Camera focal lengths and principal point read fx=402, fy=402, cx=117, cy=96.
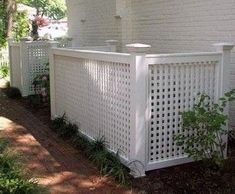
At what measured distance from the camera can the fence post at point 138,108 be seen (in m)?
4.69

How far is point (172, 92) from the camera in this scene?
5.05m

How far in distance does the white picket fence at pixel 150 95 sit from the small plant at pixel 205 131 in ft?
0.59

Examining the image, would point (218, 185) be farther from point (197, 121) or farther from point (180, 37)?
point (180, 37)

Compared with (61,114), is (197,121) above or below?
above

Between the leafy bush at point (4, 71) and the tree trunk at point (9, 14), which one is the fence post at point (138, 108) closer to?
the leafy bush at point (4, 71)

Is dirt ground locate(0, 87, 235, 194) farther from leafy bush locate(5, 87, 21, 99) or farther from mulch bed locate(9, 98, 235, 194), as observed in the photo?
leafy bush locate(5, 87, 21, 99)

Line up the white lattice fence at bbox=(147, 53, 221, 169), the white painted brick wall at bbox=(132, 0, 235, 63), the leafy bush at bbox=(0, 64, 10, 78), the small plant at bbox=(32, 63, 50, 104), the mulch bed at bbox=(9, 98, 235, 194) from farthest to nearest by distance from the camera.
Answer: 1. the leafy bush at bbox=(0, 64, 10, 78)
2. the small plant at bbox=(32, 63, 50, 104)
3. the white painted brick wall at bbox=(132, 0, 235, 63)
4. the white lattice fence at bbox=(147, 53, 221, 169)
5. the mulch bed at bbox=(9, 98, 235, 194)

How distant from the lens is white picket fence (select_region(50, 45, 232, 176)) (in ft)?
15.8

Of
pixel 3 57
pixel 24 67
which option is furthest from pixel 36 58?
pixel 3 57

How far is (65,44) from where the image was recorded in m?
11.6

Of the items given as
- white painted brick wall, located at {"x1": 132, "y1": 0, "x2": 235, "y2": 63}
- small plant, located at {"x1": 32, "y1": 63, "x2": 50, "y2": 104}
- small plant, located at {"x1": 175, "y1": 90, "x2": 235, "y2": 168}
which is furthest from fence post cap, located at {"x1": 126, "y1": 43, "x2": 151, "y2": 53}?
small plant, located at {"x1": 32, "y1": 63, "x2": 50, "y2": 104}

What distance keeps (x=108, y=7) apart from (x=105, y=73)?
241 inches

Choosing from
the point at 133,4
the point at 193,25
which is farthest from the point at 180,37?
the point at 133,4

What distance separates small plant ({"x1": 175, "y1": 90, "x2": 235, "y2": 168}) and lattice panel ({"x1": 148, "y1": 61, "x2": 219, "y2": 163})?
13 centimetres
